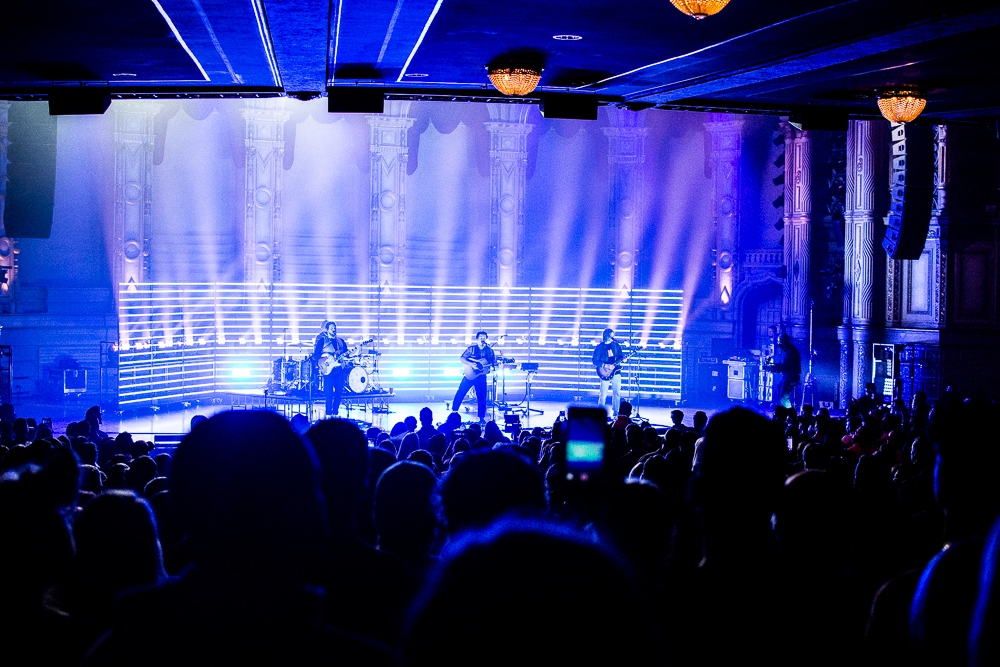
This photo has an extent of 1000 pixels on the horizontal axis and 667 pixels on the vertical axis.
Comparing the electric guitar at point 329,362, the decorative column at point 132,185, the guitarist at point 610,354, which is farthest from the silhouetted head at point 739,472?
the decorative column at point 132,185

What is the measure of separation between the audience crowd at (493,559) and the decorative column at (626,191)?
63.9 feet

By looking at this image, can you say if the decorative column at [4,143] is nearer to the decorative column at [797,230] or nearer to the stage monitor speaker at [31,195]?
the stage monitor speaker at [31,195]

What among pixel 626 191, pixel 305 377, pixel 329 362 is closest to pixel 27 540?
pixel 329 362

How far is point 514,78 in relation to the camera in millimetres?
10398

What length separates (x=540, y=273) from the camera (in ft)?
85.6

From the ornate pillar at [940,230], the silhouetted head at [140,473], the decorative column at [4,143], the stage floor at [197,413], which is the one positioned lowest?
the stage floor at [197,413]

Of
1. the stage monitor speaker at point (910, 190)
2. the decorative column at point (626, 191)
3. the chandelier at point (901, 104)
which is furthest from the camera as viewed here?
the decorative column at point (626, 191)

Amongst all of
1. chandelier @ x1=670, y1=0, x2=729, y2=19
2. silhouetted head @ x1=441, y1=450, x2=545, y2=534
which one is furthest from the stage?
silhouetted head @ x1=441, y1=450, x2=545, y2=534

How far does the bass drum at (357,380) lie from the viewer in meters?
19.1

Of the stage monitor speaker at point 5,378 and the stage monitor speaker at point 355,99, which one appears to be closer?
the stage monitor speaker at point 355,99

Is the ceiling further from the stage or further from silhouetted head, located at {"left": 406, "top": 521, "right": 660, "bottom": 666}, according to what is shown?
the stage

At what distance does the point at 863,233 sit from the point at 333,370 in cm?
1140

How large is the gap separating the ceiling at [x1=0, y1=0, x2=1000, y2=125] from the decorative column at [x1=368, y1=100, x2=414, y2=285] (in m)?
12.5

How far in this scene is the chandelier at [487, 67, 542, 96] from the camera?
34.0ft
